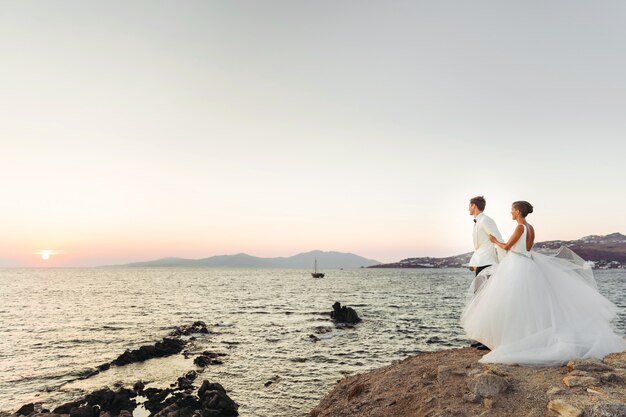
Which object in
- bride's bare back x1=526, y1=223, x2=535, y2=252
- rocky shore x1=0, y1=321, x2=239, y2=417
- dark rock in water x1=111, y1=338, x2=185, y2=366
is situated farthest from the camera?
dark rock in water x1=111, y1=338, x2=185, y2=366

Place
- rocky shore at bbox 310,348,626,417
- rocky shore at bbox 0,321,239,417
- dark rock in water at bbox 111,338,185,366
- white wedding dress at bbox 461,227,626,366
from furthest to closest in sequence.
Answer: dark rock in water at bbox 111,338,185,366 < rocky shore at bbox 0,321,239,417 < white wedding dress at bbox 461,227,626,366 < rocky shore at bbox 310,348,626,417

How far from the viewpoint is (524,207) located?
884cm

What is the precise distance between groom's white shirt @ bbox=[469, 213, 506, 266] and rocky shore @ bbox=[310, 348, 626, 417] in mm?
2473

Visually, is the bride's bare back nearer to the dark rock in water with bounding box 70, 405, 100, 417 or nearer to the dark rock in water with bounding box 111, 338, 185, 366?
the dark rock in water with bounding box 70, 405, 100, 417

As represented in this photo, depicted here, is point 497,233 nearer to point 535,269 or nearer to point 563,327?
point 535,269

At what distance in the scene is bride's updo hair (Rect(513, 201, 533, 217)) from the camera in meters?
8.81

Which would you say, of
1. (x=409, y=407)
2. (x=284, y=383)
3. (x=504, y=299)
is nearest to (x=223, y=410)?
(x=284, y=383)

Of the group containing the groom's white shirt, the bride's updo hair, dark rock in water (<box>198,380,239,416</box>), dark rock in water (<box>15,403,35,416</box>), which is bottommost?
dark rock in water (<box>15,403,35,416</box>)

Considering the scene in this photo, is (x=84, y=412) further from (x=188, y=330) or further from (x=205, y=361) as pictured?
(x=188, y=330)

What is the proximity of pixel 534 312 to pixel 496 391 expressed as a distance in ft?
7.39

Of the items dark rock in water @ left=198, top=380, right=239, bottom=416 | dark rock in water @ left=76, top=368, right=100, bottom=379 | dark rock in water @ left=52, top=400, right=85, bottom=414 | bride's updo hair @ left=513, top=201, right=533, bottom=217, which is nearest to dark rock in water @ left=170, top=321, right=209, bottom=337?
dark rock in water @ left=76, top=368, right=100, bottom=379

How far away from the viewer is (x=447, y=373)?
8867 mm

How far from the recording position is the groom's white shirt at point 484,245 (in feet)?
31.6

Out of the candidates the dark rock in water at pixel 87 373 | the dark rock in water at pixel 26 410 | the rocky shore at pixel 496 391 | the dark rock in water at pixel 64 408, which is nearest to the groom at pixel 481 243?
the rocky shore at pixel 496 391
